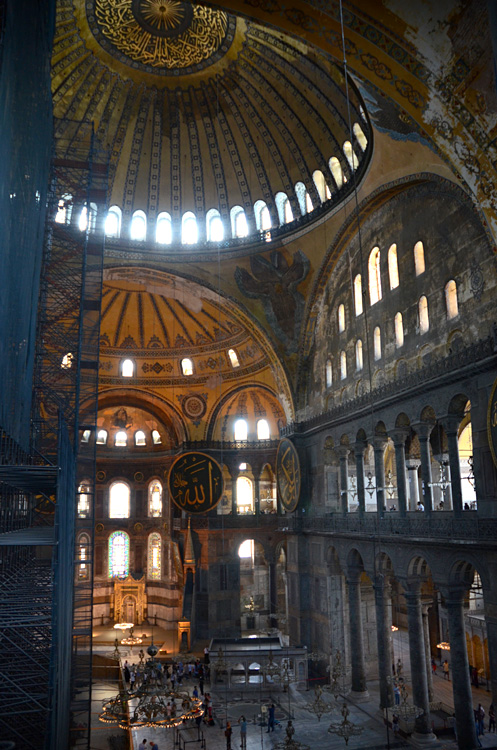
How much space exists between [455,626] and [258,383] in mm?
14219

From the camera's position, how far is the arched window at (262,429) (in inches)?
1094

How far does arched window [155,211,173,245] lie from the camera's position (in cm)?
2150

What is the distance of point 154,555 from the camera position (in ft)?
96.9

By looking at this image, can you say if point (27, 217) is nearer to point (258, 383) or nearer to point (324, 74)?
point (324, 74)

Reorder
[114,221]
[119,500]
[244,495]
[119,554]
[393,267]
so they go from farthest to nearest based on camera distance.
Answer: [119,500], [119,554], [244,495], [114,221], [393,267]

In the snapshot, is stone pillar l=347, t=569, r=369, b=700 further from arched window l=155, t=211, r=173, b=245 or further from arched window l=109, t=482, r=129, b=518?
arched window l=109, t=482, r=129, b=518

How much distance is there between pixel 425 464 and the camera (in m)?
14.6

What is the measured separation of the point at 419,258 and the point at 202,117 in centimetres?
885

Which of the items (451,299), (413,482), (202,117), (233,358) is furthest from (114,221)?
(413,482)

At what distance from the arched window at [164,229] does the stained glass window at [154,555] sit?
14.3m

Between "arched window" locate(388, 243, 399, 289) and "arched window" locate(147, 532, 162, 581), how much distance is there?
59.0ft

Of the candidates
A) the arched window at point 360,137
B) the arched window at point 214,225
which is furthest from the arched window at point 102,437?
the arched window at point 360,137

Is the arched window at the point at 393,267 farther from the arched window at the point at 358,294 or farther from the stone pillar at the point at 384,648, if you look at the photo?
the stone pillar at the point at 384,648

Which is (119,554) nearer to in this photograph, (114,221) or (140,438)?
(140,438)
